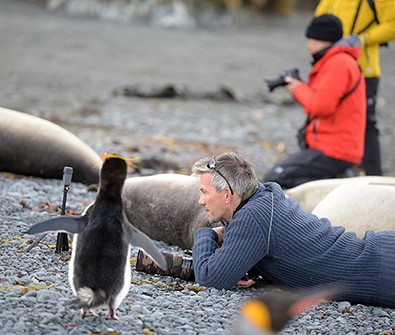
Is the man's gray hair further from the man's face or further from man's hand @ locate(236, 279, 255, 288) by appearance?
man's hand @ locate(236, 279, 255, 288)

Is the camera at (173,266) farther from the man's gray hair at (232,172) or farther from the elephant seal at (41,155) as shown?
the elephant seal at (41,155)

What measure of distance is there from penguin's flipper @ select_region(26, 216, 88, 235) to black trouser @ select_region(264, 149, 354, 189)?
361cm

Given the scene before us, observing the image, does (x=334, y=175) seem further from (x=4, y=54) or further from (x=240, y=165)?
(x=4, y=54)

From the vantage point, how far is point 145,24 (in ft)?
57.8

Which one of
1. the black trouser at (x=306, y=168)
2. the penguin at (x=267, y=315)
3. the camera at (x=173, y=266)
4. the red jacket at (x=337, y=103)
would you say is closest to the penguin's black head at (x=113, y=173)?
the camera at (x=173, y=266)

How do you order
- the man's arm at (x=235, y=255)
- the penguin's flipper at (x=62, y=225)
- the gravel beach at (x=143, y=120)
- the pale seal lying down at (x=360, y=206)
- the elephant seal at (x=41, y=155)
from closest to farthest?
the penguin's flipper at (x=62, y=225), the gravel beach at (x=143, y=120), the man's arm at (x=235, y=255), the pale seal lying down at (x=360, y=206), the elephant seal at (x=41, y=155)

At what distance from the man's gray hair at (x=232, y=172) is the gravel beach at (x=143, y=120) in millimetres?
512

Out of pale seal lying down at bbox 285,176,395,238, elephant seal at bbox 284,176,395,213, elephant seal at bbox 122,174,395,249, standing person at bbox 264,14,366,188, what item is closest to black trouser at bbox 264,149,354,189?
standing person at bbox 264,14,366,188

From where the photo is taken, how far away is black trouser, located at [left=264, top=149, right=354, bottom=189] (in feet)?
22.3

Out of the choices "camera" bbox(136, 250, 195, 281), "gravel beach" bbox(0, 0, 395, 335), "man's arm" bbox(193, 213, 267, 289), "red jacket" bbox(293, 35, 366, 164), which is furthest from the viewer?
"red jacket" bbox(293, 35, 366, 164)

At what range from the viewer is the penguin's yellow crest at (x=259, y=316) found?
2225 mm

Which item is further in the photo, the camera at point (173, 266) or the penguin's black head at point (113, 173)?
the camera at point (173, 266)

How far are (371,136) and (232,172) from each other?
359 cm

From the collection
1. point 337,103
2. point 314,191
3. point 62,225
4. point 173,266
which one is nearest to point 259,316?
point 62,225
